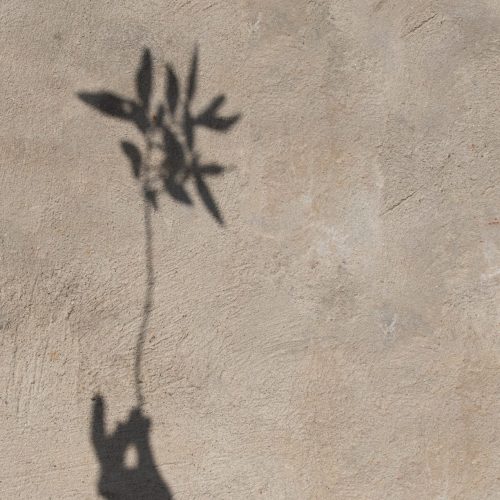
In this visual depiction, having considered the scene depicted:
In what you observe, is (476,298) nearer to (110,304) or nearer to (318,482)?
(318,482)

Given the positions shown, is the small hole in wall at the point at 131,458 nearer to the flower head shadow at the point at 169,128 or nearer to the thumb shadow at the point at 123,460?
the thumb shadow at the point at 123,460

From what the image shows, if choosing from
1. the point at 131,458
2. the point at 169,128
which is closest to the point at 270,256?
the point at 169,128

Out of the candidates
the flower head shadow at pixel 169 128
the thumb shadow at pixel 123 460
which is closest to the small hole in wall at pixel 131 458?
the thumb shadow at pixel 123 460

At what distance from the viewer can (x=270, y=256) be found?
15.2 ft

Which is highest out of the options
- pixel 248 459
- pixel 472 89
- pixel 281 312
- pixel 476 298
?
pixel 472 89

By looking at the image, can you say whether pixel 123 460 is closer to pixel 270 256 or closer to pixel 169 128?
pixel 270 256

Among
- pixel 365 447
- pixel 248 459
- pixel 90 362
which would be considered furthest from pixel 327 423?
pixel 90 362

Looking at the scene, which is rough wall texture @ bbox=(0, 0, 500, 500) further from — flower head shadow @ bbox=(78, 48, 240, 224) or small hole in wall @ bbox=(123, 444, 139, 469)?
small hole in wall @ bbox=(123, 444, 139, 469)

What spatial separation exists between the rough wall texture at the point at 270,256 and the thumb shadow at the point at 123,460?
0.07 m

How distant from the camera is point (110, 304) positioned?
4684mm

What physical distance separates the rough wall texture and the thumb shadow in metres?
0.07

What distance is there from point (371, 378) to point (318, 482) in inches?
37.0

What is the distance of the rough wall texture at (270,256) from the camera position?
4531mm

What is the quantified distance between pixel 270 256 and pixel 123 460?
2080mm
